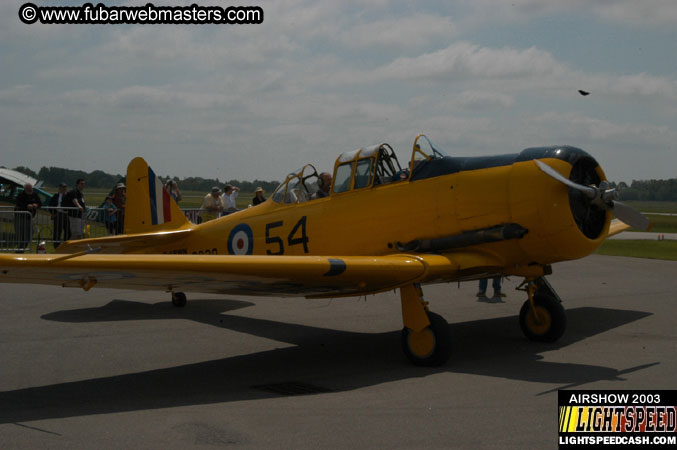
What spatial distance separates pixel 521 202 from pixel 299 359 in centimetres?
296

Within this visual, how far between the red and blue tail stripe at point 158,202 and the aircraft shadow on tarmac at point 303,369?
1.84 meters

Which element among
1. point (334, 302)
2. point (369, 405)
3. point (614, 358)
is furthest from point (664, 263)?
point (369, 405)

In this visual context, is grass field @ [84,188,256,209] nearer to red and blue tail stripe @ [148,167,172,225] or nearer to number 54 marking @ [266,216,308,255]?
red and blue tail stripe @ [148,167,172,225]

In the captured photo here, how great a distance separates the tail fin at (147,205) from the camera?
11.2 metres

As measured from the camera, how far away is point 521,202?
7.15 meters

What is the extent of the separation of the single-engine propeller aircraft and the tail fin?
9.42 feet

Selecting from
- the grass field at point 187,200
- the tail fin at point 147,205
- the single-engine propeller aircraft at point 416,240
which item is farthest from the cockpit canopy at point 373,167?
the grass field at point 187,200

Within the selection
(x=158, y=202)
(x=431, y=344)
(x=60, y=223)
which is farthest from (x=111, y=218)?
(x=431, y=344)

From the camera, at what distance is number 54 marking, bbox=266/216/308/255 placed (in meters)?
8.85

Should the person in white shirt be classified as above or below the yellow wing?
above

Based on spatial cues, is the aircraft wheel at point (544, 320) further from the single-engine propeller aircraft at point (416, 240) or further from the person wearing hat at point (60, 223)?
the person wearing hat at point (60, 223)

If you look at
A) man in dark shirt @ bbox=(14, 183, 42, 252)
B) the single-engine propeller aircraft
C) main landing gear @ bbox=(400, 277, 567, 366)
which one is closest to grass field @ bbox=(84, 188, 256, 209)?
man in dark shirt @ bbox=(14, 183, 42, 252)

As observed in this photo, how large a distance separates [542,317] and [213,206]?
1125 cm

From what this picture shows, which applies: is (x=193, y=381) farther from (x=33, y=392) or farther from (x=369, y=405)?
(x=369, y=405)
